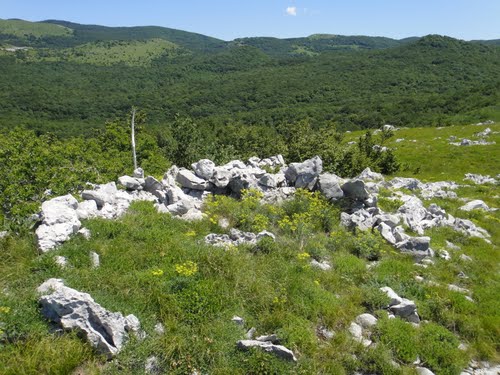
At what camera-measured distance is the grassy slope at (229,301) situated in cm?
717

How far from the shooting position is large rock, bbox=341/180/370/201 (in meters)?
16.5

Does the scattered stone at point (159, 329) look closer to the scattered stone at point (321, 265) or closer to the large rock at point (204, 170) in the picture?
the scattered stone at point (321, 265)

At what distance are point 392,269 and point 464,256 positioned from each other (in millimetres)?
3961

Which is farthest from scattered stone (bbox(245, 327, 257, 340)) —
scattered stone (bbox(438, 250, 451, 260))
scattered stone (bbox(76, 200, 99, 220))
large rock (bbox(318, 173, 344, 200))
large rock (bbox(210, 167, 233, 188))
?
large rock (bbox(318, 173, 344, 200))

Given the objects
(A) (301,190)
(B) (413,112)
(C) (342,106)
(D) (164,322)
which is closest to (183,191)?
(A) (301,190)

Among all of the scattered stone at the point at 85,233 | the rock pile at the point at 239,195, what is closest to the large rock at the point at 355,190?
the rock pile at the point at 239,195

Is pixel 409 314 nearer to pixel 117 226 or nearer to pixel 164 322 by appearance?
pixel 164 322

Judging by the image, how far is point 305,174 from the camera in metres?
17.5

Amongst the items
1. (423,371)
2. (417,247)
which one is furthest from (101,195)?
(417,247)

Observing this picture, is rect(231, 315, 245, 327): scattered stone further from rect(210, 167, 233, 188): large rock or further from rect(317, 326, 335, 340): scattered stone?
rect(210, 167, 233, 188): large rock

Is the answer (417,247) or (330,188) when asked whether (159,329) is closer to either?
(417,247)

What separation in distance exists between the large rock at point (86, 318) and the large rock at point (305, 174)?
11340mm

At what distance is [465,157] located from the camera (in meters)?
51.7

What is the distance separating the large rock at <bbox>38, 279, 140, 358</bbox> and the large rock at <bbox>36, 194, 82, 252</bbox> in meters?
2.60
